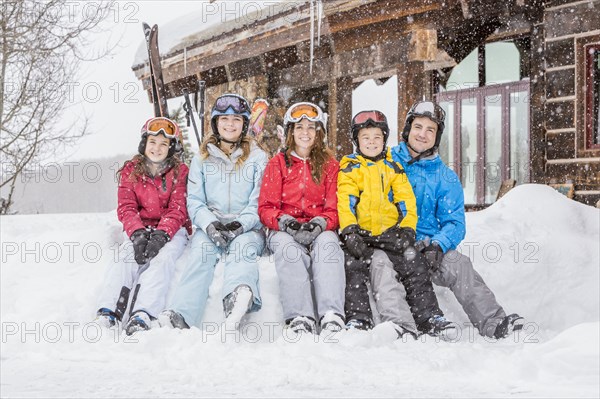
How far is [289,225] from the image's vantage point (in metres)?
4.62

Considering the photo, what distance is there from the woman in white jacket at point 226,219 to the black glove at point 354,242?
618 millimetres

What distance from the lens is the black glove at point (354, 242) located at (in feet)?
14.6

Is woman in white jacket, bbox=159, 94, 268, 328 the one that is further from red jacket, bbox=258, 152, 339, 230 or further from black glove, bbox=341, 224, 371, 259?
black glove, bbox=341, 224, 371, 259

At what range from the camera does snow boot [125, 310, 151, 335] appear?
4039mm

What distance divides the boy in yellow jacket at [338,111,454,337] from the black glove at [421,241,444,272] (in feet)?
0.21

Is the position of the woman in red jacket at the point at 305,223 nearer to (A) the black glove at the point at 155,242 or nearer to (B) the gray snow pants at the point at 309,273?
(B) the gray snow pants at the point at 309,273

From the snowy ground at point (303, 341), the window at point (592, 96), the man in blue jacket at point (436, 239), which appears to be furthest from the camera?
the window at point (592, 96)

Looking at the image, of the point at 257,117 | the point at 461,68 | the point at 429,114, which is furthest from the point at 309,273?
the point at 461,68

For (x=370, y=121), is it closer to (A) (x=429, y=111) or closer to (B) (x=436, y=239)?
(A) (x=429, y=111)

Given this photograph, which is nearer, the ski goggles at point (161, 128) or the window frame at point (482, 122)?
the ski goggles at point (161, 128)

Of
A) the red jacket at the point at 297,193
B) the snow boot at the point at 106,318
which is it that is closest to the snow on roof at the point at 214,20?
the red jacket at the point at 297,193

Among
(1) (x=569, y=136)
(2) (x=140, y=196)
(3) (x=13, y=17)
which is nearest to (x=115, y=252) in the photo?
(2) (x=140, y=196)

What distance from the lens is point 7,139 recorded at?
15.4 m

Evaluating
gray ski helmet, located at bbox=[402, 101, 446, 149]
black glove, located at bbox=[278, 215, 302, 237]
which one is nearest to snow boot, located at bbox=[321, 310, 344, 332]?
black glove, located at bbox=[278, 215, 302, 237]
